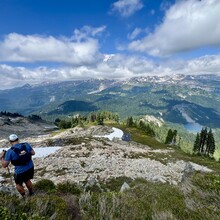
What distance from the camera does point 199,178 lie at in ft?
32.5

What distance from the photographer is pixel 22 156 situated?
11008 mm

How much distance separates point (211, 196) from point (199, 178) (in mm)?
1550

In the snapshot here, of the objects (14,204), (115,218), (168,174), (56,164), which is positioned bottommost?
(168,174)

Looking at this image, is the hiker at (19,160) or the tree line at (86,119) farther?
the tree line at (86,119)

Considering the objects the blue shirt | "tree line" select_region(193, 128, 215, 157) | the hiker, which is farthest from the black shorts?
"tree line" select_region(193, 128, 215, 157)

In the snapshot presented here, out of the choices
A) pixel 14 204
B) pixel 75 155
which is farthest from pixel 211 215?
pixel 75 155

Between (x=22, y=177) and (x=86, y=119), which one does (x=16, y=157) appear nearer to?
(x=22, y=177)

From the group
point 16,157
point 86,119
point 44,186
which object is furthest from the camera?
point 86,119

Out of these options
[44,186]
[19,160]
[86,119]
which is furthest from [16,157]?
[86,119]

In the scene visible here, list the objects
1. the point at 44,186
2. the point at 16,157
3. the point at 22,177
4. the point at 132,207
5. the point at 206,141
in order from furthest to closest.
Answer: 1. the point at 206,141
2. the point at 44,186
3. the point at 22,177
4. the point at 16,157
5. the point at 132,207

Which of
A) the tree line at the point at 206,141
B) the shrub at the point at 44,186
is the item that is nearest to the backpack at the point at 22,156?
the shrub at the point at 44,186

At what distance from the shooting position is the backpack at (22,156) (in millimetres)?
10953

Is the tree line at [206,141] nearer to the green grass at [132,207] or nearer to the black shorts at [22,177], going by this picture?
the green grass at [132,207]

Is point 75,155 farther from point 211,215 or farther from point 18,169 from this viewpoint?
point 211,215
